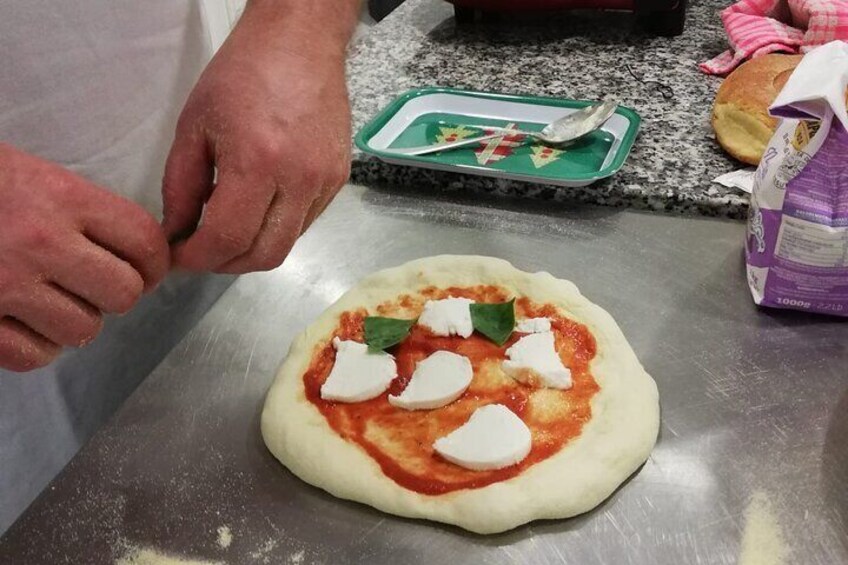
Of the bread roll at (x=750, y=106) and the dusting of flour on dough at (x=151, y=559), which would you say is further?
the bread roll at (x=750, y=106)

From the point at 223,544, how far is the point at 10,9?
1.85ft

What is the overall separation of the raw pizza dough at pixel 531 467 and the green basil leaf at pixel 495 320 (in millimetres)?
74

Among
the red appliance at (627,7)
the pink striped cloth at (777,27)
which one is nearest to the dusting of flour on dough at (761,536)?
the pink striped cloth at (777,27)

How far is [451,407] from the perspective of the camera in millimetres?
851

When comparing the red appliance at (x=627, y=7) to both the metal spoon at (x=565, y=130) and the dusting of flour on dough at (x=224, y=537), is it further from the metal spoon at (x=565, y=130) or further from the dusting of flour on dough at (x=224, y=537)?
the dusting of flour on dough at (x=224, y=537)

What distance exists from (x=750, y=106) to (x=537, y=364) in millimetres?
574

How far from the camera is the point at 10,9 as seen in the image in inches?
30.9

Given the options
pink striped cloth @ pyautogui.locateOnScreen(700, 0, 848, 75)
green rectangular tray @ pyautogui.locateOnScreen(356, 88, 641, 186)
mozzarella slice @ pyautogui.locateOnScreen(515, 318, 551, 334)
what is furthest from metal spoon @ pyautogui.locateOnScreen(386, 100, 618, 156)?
mozzarella slice @ pyautogui.locateOnScreen(515, 318, 551, 334)

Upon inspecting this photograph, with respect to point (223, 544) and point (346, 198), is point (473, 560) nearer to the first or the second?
point (223, 544)

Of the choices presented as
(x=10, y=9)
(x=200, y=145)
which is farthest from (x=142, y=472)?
(x=10, y=9)

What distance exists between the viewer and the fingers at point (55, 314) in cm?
66

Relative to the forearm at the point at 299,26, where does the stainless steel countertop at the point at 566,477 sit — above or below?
below

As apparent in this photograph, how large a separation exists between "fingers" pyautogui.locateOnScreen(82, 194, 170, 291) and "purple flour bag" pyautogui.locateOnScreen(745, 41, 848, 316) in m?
0.66

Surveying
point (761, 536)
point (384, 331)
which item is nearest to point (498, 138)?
point (384, 331)
